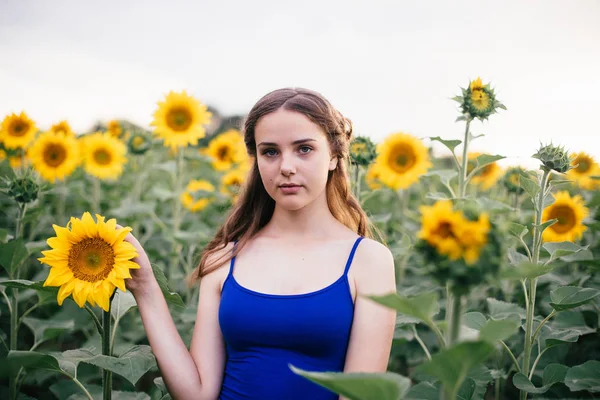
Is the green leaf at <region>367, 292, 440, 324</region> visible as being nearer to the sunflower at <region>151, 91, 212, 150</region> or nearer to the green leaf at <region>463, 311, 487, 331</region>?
the green leaf at <region>463, 311, 487, 331</region>

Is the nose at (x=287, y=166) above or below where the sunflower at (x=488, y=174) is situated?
below

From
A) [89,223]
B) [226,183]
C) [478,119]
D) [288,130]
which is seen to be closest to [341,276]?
[288,130]

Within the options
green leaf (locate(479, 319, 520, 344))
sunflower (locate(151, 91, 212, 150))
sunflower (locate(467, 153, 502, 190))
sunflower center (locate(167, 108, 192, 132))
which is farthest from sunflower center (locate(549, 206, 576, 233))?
sunflower center (locate(167, 108, 192, 132))

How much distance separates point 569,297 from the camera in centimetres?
186

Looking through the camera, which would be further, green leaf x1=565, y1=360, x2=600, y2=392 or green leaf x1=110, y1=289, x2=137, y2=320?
green leaf x1=110, y1=289, x2=137, y2=320

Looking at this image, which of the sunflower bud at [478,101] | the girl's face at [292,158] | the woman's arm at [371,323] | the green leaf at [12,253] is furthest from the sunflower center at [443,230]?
the green leaf at [12,253]

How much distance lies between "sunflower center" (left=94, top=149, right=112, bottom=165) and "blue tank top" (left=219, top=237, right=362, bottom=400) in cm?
297

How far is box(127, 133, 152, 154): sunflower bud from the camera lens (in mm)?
4086

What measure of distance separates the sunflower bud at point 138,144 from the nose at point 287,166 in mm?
2591

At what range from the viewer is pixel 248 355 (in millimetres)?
1813

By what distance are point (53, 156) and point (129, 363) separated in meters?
2.88

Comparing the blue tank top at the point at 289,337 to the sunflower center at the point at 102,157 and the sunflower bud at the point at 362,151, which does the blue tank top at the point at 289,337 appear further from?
the sunflower center at the point at 102,157

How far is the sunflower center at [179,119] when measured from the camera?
4.04 metres

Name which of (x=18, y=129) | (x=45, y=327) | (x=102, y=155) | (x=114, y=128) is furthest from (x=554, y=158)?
(x=114, y=128)
